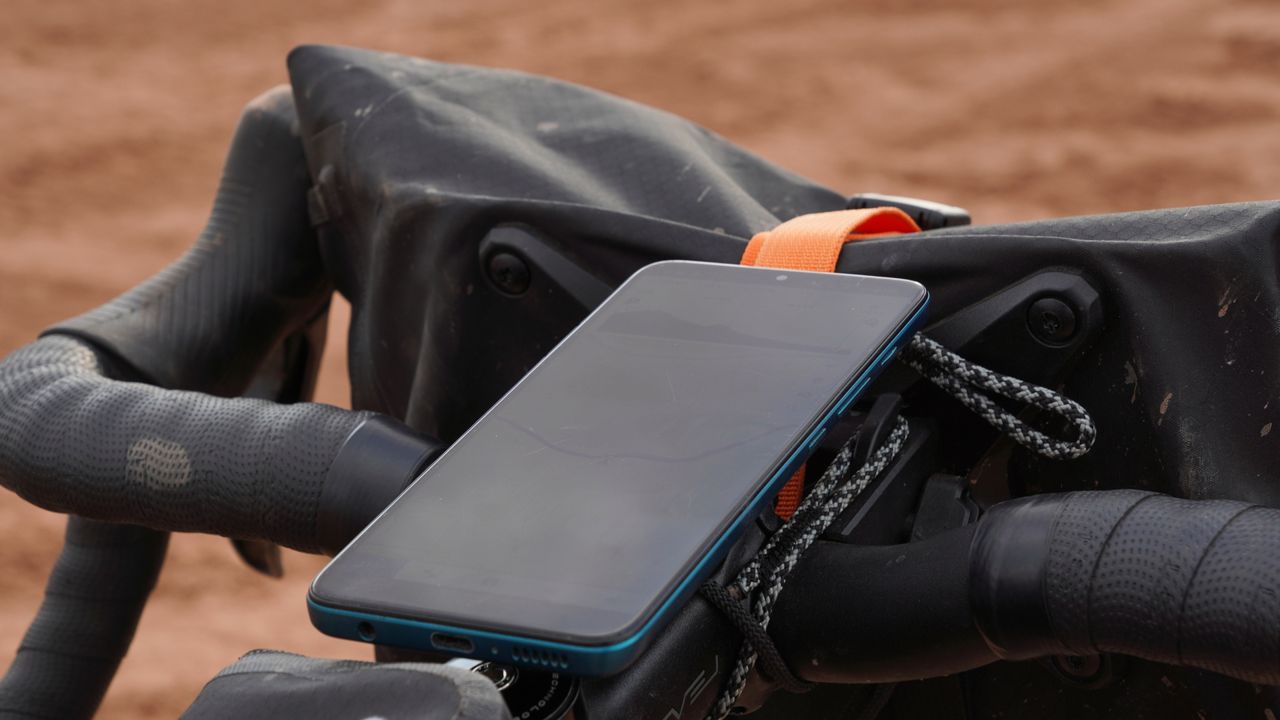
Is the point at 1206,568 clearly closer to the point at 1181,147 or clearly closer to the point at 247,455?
the point at 247,455

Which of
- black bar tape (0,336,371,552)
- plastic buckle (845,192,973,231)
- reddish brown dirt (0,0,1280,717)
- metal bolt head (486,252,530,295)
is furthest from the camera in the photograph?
reddish brown dirt (0,0,1280,717)

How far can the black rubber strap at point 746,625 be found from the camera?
68 cm

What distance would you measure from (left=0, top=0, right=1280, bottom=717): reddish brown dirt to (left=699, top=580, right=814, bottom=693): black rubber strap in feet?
7.64

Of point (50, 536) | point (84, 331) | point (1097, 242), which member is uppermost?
point (1097, 242)

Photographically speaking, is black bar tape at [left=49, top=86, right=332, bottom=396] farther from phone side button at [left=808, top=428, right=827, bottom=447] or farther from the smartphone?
phone side button at [left=808, top=428, right=827, bottom=447]

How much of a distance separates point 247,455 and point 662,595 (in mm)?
313

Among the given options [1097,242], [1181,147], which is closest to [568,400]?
[1097,242]

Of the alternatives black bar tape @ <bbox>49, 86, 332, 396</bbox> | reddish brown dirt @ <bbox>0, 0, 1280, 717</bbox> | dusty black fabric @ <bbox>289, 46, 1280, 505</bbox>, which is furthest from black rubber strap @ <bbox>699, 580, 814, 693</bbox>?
reddish brown dirt @ <bbox>0, 0, 1280, 717</bbox>

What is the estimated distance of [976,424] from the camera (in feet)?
2.68

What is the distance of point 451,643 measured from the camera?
613 mm

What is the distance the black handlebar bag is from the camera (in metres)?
0.76

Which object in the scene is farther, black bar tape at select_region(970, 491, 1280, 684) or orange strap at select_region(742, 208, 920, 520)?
orange strap at select_region(742, 208, 920, 520)

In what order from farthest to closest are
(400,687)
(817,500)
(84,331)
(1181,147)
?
(1181,147) → (84,331) → (817,500) → (400,687)

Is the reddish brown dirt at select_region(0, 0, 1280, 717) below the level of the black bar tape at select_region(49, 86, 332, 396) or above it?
below
